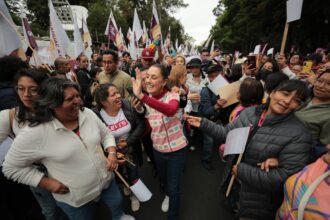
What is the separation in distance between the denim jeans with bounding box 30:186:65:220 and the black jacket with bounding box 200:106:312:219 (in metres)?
1.94

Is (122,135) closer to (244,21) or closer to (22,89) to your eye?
(22,89)

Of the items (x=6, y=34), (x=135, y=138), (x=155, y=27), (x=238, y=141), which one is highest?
(x=155, y=27)

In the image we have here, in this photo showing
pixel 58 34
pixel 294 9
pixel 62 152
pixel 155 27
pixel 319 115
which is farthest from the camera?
pixel 155 27

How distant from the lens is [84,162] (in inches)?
64.1

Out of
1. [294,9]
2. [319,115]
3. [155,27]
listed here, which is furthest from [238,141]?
[155,27]

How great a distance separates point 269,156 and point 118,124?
1738 millimetres

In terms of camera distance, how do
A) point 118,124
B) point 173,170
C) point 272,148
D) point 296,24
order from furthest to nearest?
point 296,24 → point 118,124 → point 173,170 → point 272,148

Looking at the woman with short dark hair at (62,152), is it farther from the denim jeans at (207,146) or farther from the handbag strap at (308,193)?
the denim jeans at (207,146)

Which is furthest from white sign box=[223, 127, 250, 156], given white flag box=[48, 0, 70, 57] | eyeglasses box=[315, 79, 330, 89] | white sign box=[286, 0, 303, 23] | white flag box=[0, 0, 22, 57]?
white flag box=[48, 0, 70, 57]

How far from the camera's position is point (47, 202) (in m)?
2.05

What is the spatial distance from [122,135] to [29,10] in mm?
46334

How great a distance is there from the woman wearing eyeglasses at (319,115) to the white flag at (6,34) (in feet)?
13.6

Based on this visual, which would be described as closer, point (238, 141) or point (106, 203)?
point (238, 141)

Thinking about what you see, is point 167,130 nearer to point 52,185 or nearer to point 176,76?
point 176,76
